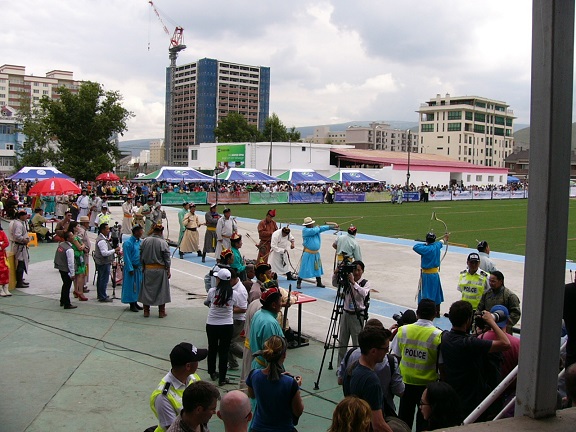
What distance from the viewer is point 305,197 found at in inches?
2026

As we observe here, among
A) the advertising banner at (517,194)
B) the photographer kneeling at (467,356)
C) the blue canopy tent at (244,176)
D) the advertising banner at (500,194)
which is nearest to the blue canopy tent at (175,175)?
the blue canopy tent at (244,176)

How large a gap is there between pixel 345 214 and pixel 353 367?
109 ft

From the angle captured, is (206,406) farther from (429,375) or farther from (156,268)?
(156,268)

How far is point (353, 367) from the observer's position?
454cm

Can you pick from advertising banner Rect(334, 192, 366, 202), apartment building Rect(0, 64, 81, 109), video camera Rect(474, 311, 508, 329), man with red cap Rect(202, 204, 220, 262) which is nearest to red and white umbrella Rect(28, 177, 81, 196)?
man with red cap Rect(202, 204, 220, 262)

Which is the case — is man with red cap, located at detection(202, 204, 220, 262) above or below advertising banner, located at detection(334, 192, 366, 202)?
below

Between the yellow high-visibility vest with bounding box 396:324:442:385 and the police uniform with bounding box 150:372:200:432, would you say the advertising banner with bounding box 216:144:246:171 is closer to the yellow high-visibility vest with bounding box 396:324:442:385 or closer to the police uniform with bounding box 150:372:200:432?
the yellow high-visibility vest with bounding box 396:324:442:385

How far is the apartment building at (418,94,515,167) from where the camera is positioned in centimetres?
12875

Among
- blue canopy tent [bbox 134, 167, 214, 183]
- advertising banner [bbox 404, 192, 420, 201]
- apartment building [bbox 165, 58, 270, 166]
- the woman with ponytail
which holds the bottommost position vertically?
the woman with ponytail

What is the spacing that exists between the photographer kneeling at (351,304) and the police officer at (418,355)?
2.05 m

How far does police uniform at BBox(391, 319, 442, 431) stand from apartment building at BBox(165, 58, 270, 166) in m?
174

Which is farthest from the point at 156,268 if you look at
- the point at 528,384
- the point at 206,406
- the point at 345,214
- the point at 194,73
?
the point at 194,73

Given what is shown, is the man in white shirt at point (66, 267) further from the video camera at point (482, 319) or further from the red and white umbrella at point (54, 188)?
the red and white umbrella at point (54, 188)

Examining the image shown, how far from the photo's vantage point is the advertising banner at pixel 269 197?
4759cm
